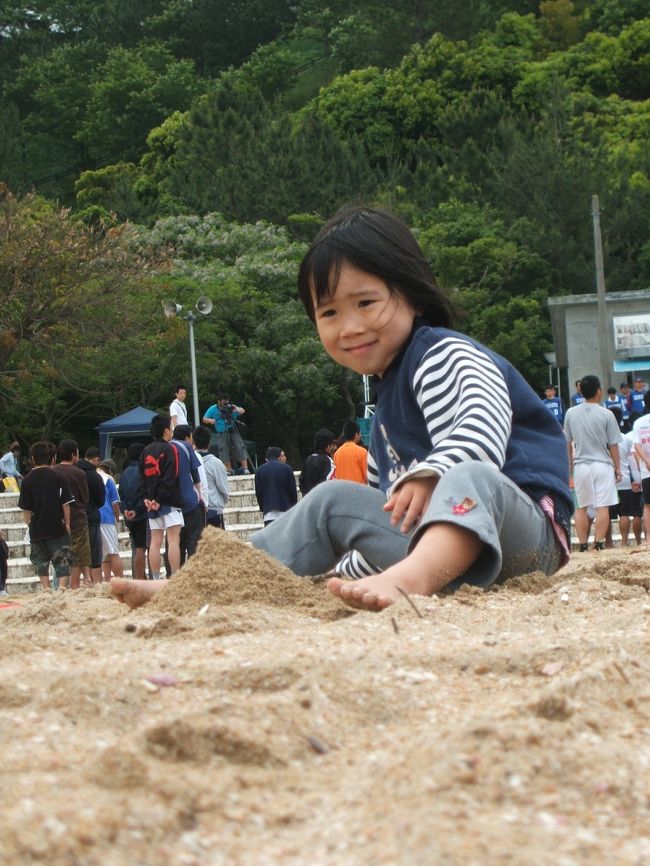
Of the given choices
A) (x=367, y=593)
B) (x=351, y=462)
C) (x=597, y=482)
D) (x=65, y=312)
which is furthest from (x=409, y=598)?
(x=65, y=312)

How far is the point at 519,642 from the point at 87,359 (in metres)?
30.1

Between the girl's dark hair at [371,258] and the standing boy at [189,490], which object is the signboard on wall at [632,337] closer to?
the standing boy at [189,490]

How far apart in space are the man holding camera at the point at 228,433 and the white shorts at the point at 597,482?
1170 centimetres

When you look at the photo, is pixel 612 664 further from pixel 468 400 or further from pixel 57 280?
pixel 57 280

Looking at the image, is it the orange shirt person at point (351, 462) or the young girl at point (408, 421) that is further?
the orange shirt person at point (351, 462)

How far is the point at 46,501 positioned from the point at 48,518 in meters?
0.16

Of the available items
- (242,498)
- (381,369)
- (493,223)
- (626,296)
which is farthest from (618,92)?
(381,369)

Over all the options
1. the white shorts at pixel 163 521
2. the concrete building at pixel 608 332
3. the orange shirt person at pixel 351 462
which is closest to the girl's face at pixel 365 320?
Result: the orange shirt person at pixel 351 462

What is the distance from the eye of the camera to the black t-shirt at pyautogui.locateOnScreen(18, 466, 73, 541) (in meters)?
12.2

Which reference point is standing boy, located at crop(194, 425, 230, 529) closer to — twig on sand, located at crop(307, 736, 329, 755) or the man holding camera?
the man holding camera

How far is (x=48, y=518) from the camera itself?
1223 centimetres

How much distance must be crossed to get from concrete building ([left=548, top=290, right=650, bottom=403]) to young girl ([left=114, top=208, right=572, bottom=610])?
2812 centimetres

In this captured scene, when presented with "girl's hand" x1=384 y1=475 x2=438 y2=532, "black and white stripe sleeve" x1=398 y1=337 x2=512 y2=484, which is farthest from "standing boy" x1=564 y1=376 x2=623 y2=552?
"girl's hand" x1=384 y1=475 x2=438 y2=532

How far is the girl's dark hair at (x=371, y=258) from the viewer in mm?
3836
